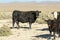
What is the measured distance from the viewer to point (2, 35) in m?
20.8

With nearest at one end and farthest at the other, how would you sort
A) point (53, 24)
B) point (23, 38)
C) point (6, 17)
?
point (53, 24) < point (23, 38) < point (6, 17)

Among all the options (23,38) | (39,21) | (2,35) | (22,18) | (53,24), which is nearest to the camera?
(53,24)

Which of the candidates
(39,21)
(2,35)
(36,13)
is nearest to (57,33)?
(2,35)

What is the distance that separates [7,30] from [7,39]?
240 centimetres

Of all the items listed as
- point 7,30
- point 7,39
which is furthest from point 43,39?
point 7,30

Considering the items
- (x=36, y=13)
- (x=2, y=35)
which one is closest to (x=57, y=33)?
(x=2, y=35)

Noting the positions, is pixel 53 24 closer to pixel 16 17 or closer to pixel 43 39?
pixel 43 39

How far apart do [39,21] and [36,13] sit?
5397mm

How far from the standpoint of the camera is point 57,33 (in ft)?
61.7

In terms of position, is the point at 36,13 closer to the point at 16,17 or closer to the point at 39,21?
the point at 16,17

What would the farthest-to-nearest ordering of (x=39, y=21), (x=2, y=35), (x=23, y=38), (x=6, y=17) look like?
(x=6, y=17) → (x=39, y=21) → (x=2, y=35) → (x=23, y=38)

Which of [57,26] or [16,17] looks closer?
[57,26]

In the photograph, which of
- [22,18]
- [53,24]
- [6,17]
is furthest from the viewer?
[6,17]

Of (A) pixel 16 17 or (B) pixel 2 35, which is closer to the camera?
(B) pixel 2 35
